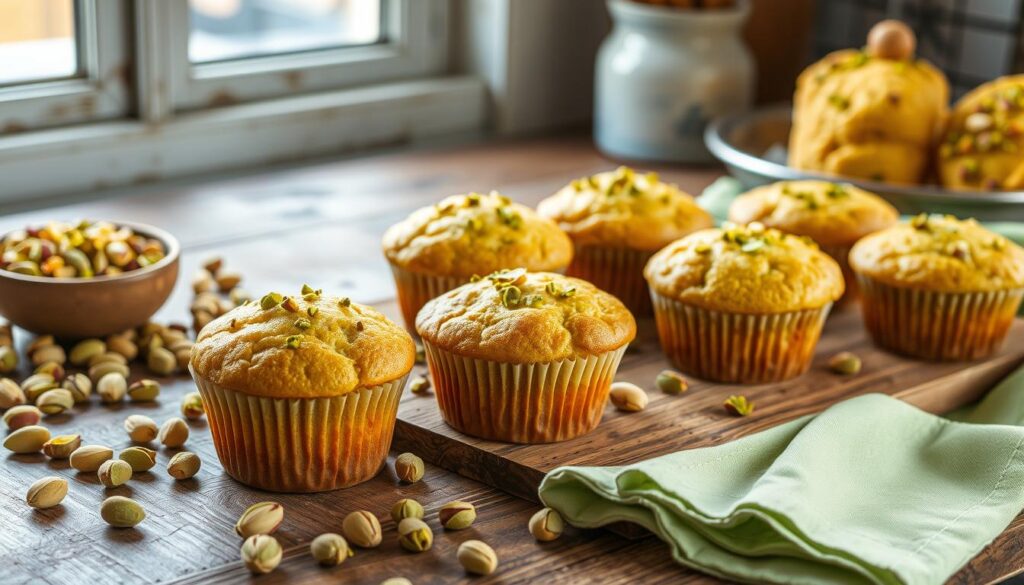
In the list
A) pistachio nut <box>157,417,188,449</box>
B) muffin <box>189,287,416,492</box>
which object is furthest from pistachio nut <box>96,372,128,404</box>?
muffin <box>189,287,416,492</box>

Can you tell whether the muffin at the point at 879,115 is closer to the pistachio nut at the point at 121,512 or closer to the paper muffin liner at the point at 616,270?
the paper muffin liner at the point at 616,270

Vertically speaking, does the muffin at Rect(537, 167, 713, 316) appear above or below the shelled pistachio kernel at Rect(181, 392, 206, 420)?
above

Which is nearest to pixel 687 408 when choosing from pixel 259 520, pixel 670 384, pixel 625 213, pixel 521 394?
pixel 670 384

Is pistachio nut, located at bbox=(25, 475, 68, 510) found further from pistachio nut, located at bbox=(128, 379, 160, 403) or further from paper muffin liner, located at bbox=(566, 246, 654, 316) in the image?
paper muffin liner, located at bbox=(566, 246, 654, 316)

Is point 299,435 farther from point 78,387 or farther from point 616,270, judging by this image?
point 616,270

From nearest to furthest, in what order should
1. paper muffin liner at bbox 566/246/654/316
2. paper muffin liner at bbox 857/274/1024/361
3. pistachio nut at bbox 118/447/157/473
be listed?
pistachio nut at bbox 118/447/157/473 < paper muffin liner at bbox 857/274/1024/361 < paper muffin liner at bbox 566/246/654/316

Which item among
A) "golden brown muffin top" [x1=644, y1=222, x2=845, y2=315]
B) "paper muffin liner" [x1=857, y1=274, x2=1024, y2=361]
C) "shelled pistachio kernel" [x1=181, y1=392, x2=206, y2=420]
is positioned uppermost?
"golden brown muffin top" [x1=644, y1=222, x2=845, y2=315]

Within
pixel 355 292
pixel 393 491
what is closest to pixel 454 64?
pixel 355 292

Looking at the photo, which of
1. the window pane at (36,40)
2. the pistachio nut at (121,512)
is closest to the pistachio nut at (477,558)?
the pistachio nut at (121,512)

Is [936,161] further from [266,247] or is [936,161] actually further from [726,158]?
[266,247]
